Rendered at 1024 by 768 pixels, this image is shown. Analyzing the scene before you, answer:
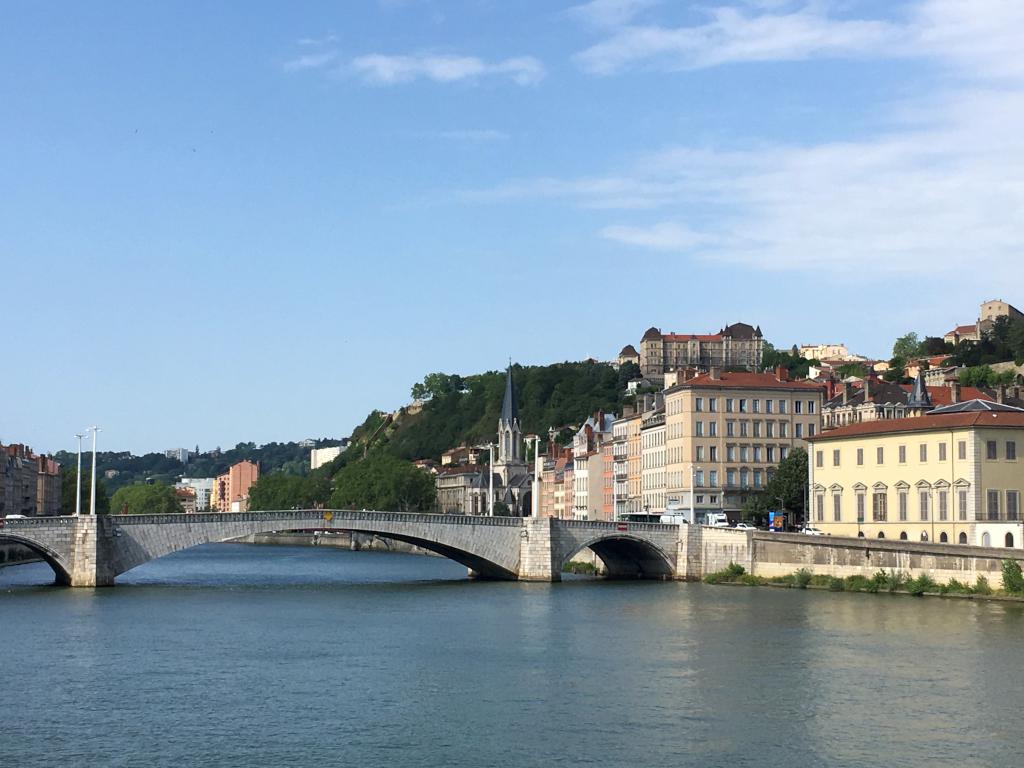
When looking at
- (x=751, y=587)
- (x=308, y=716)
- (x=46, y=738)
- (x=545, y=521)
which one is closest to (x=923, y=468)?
(x=751, y=587)

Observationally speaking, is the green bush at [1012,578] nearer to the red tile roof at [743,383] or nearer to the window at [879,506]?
the window at [879,506]

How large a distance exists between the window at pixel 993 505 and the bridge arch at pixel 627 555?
16.1m

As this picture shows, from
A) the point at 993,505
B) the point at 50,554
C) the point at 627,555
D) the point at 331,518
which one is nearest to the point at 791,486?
the point at 627,555

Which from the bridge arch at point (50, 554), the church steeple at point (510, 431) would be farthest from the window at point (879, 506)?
the church steeple at point (510, 431)

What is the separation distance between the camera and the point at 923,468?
68.5 m

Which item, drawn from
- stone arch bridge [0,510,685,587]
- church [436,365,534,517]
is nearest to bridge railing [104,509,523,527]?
stone arch bridge [0,510,685,587]

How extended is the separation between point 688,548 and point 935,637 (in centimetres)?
2822

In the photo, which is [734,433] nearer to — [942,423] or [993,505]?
[942,423]

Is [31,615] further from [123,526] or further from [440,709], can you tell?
[440,709]

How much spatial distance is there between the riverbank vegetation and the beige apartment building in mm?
17694

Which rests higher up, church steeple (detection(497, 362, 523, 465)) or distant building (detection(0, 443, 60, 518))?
church steeple (detection(497, 362, 523, 465))

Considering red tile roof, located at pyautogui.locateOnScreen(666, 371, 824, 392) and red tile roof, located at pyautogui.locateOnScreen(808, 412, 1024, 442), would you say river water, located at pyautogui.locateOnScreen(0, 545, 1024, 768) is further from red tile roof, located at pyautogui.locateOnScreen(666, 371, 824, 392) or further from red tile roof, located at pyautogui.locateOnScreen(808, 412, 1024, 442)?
red tile roof, located at pyautogui.locateOnScreen(666, 371, 824, 392)

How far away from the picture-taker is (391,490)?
159 m

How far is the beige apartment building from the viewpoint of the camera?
9112 centimetres
